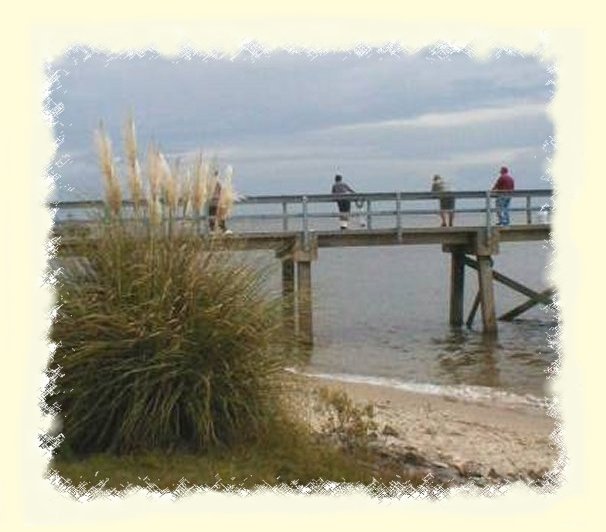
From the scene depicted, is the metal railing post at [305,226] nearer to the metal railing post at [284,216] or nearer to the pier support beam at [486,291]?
the metal railing post at [284,216]

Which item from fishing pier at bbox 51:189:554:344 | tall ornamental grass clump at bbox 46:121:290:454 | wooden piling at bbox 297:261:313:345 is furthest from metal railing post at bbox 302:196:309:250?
tall ornamental grass clump at bbox 46:121:290:454

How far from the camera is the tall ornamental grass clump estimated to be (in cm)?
576

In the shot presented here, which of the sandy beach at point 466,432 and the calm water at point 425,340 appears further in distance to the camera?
the calm water at point 425,340

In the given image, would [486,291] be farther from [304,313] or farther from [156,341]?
[156,341]

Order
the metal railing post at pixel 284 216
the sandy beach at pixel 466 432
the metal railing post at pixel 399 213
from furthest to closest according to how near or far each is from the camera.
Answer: the metal railing post at pixel 399 213, the metal railing post at pixel 284 216, the sandy beach at pixel 466 432

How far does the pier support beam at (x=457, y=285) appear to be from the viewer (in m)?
21.6

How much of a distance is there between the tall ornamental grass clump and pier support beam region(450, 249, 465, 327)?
15.8m

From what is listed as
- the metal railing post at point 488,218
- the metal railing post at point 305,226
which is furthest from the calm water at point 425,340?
the metal railing post at point 488,218

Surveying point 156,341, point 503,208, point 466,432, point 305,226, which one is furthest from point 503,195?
point 156,341

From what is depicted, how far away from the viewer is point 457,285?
72.2 feet

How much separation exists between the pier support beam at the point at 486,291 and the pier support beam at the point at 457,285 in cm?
119

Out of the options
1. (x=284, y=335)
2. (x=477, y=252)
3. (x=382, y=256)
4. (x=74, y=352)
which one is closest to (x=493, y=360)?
(x=477, y=252)

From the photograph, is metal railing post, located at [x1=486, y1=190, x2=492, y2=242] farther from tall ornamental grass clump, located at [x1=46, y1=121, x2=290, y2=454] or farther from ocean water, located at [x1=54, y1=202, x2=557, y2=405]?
tall ornamental grass clump, located at [x1=46, y1=121, x2=290, y2=454]

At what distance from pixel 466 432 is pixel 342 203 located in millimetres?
11071
